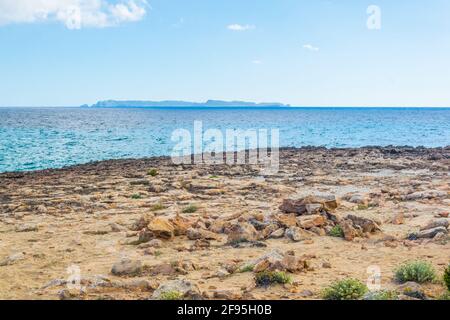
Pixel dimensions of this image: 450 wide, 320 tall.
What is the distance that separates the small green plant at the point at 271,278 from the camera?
30.6 ft

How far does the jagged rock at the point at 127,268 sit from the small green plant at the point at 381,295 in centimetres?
472

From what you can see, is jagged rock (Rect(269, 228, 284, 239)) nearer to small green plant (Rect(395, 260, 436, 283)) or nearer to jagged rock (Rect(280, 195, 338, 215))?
jagged rock (Rect(280, 195, 338, 215))

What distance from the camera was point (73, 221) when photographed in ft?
53.3

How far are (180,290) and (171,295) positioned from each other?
295 millimetres

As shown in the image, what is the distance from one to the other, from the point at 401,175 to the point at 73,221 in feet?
56.1

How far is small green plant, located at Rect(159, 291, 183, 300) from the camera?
831 centimetres

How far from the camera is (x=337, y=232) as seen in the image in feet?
42.5

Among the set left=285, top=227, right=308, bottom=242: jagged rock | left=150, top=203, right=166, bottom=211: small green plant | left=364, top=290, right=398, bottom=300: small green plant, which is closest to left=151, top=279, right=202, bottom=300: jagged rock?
left=364, top=290, right=398, bottom=300: small green plant

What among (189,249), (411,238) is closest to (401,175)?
(411,238)

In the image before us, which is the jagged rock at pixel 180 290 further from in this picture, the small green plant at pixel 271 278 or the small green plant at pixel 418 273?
the small green plant at pixel 418 273

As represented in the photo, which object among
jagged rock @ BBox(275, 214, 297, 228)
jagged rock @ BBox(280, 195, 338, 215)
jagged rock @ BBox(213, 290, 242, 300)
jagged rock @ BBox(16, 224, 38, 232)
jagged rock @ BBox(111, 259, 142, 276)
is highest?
jagged rock @ BBox(280, 195, 338, 215)

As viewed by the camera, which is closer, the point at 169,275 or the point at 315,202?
the point at 169,275

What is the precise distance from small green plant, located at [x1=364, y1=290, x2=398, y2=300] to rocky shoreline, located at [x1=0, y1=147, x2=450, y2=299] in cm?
54
